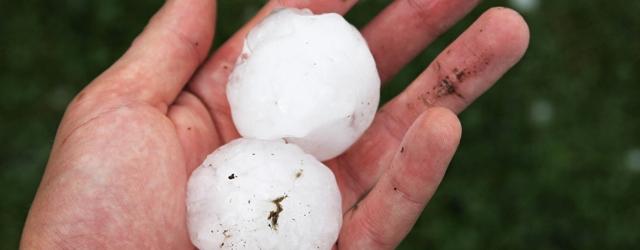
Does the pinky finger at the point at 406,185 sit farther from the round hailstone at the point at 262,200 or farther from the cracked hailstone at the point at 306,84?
the cracked hailstone at the point at 306,84

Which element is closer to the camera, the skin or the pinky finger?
the pinky finger

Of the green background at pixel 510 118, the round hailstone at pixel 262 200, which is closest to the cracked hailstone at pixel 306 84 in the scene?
the round hailstone at pixel 262 200

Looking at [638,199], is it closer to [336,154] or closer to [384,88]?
[384,88]

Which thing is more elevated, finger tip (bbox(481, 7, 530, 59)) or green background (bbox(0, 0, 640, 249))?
finger tip (bbox(481, 7, 530, 59))

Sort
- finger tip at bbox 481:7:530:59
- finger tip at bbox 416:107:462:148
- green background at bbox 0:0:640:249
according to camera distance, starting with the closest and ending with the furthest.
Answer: finger tip at bbox 416:107:462:148, finger tip at bbox 481:7:530:59, green background at bbox 0:0:640:249

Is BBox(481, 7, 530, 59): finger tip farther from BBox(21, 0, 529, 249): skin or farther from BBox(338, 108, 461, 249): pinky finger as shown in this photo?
BBox(338, 108, 461, 249): pinky finger

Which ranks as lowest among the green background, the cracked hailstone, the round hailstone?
the green background

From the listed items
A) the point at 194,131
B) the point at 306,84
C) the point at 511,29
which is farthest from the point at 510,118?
the point at 194,131

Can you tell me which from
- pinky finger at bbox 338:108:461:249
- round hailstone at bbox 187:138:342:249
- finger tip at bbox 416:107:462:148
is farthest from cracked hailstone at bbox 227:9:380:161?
finger tip at bbox 416:107:462:148
